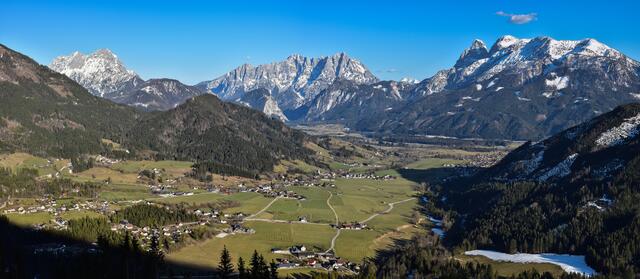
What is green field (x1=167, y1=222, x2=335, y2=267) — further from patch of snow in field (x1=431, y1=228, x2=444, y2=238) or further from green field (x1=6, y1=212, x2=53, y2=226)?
green field (x1=6, y1=212, x2=53, y2=226)

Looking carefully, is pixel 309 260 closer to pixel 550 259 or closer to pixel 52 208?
pixel 550 259

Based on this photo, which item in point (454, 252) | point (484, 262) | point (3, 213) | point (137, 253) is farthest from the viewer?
point (3, 213)

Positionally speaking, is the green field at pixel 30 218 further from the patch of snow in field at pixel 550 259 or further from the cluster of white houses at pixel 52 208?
the patch of snow in field at pixel 550 259

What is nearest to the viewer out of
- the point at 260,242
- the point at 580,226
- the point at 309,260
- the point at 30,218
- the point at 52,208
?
the point at 309,260

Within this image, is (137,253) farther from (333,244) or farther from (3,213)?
(3,213)

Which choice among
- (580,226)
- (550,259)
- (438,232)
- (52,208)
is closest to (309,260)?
(550,259)

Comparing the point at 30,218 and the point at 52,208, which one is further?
the point at 52,208

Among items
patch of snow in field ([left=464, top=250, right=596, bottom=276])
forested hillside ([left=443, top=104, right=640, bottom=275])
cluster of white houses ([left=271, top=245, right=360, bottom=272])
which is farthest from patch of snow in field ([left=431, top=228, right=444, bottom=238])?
cluster of white houses ([left=271, top=245, right=360, bottom=272])

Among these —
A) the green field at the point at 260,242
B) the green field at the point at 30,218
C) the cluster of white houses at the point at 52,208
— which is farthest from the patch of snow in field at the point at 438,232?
the green field at the point at 30,218

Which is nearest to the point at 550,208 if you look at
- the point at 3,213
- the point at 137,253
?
the point at 137,253
